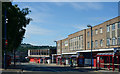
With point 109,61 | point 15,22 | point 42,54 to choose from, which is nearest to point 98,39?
point 109,61

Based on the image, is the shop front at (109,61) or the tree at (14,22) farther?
the tree at (14,22)

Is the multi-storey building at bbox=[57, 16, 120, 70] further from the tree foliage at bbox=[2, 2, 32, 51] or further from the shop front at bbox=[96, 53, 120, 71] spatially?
the tree foliage at bbox=[2, 2, 32, 51]

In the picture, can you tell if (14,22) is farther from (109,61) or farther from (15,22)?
(109,61)

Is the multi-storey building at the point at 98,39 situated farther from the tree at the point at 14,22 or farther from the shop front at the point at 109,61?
the tree at the point at 14,22

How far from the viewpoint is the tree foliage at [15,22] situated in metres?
43.7

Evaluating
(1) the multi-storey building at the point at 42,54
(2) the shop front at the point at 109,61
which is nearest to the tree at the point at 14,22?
(2) the shop front at the point at 109,61

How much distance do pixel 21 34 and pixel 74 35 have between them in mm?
35418

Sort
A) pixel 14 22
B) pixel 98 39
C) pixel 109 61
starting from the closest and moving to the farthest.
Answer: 1. pixel 109 61
2. pixel 14 22
3. pixel 98 39

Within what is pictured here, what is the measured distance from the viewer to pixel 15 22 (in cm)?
4422

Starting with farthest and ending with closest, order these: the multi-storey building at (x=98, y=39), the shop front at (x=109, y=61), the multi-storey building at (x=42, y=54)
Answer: the multi-storey building at (x=42, y=54)
the multi-storey building at (x=98, y=39)
the shop front at (x=109, y=61)

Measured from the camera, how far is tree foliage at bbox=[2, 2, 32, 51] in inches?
1721

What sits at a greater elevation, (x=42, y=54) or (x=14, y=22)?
(x=14, y=22)

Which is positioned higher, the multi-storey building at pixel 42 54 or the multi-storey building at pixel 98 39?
the multi-storey building at pixel 98 39

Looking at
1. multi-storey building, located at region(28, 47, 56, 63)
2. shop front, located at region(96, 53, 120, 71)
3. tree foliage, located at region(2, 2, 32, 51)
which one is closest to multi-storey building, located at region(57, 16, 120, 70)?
shop front, located at region(96, 53, 120, 71)
